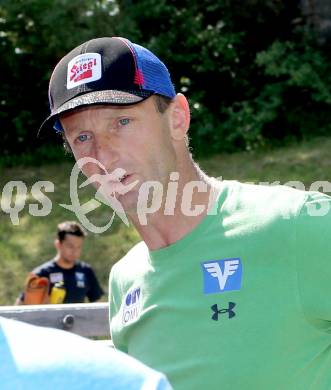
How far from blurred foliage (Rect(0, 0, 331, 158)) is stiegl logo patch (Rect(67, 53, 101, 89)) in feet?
33.1

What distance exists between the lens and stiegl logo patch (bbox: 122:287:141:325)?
2236 millimetres

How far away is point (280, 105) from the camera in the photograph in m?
12.7

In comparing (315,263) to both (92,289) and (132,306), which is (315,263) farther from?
(92,289)

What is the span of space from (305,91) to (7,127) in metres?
4.03

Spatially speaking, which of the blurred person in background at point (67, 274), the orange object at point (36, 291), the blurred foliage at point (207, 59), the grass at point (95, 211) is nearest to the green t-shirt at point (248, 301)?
the orange object at point (36, 291)

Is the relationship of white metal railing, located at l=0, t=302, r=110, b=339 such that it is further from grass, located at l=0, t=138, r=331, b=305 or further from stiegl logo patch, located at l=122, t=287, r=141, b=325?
grass, located at l=0, t=138, r=331, b=305

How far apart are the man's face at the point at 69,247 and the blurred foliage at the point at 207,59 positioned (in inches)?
202

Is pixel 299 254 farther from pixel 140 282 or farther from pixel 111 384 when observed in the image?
pixel 111 384

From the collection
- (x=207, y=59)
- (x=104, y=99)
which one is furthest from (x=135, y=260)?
(x=207, y=59)

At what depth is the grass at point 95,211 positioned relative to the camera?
376 inches

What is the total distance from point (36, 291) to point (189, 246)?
4910 millimetres

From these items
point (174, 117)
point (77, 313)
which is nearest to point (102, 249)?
point (77, 313)

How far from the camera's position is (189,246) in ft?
7.23

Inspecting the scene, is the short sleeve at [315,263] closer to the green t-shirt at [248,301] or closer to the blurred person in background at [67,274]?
the green t-shirt at [248,301]
